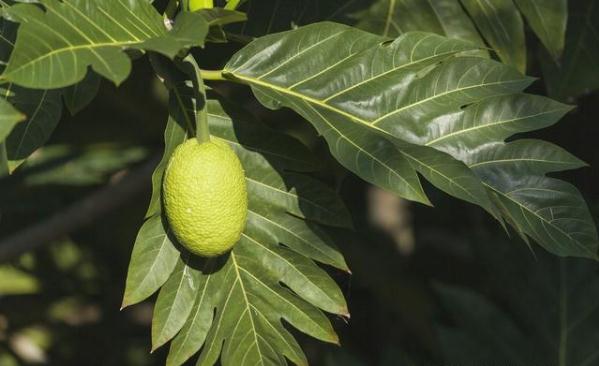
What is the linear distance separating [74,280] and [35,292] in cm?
11

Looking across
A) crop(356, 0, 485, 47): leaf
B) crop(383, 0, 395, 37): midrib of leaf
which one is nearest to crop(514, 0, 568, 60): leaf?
crop(356, 0, 485, 47): leaf

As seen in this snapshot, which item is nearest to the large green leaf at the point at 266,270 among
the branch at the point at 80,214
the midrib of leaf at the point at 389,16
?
the midrib of leaf at the point at 389,16

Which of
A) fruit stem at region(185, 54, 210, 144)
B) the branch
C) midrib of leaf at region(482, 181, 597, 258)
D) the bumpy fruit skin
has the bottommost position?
the branch

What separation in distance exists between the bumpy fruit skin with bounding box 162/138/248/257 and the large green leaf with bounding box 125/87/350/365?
160 millimetres

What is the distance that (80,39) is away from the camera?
1.08 m

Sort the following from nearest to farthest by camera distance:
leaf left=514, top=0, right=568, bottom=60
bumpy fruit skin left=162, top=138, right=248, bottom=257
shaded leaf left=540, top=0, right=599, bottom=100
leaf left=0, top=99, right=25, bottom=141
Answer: leaf left=0, top=99, right=25, bottom=141 → bumpy fruit skin left=162, top=138, right=248, bottom=257 → leaf left=514, top=0, right=568, bottom=60 → shaded leaf left=540, top=0, right=599, bottom=100

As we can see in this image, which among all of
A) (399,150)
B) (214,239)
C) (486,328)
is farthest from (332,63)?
(486,328)

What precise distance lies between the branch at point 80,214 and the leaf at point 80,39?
1017 millimetres

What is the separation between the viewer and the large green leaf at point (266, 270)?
1.38 m

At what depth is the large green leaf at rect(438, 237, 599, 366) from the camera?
207 centimetres

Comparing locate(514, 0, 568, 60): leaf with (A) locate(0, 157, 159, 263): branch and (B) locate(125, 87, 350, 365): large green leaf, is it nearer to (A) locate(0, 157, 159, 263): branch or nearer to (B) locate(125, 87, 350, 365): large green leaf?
(B) locate(125, 87, 350, 365): large green leaf

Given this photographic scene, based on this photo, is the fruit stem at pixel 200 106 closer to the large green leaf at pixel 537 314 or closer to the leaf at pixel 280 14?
the leaf at pixel 280 14

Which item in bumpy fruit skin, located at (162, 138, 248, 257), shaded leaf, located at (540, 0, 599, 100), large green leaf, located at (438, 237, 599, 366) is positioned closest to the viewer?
bumpy fruit skin, located at (162, 138, 248, 257)

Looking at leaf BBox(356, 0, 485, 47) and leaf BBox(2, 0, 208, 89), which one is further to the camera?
leaf BBox(356, 0, 485, 47)
